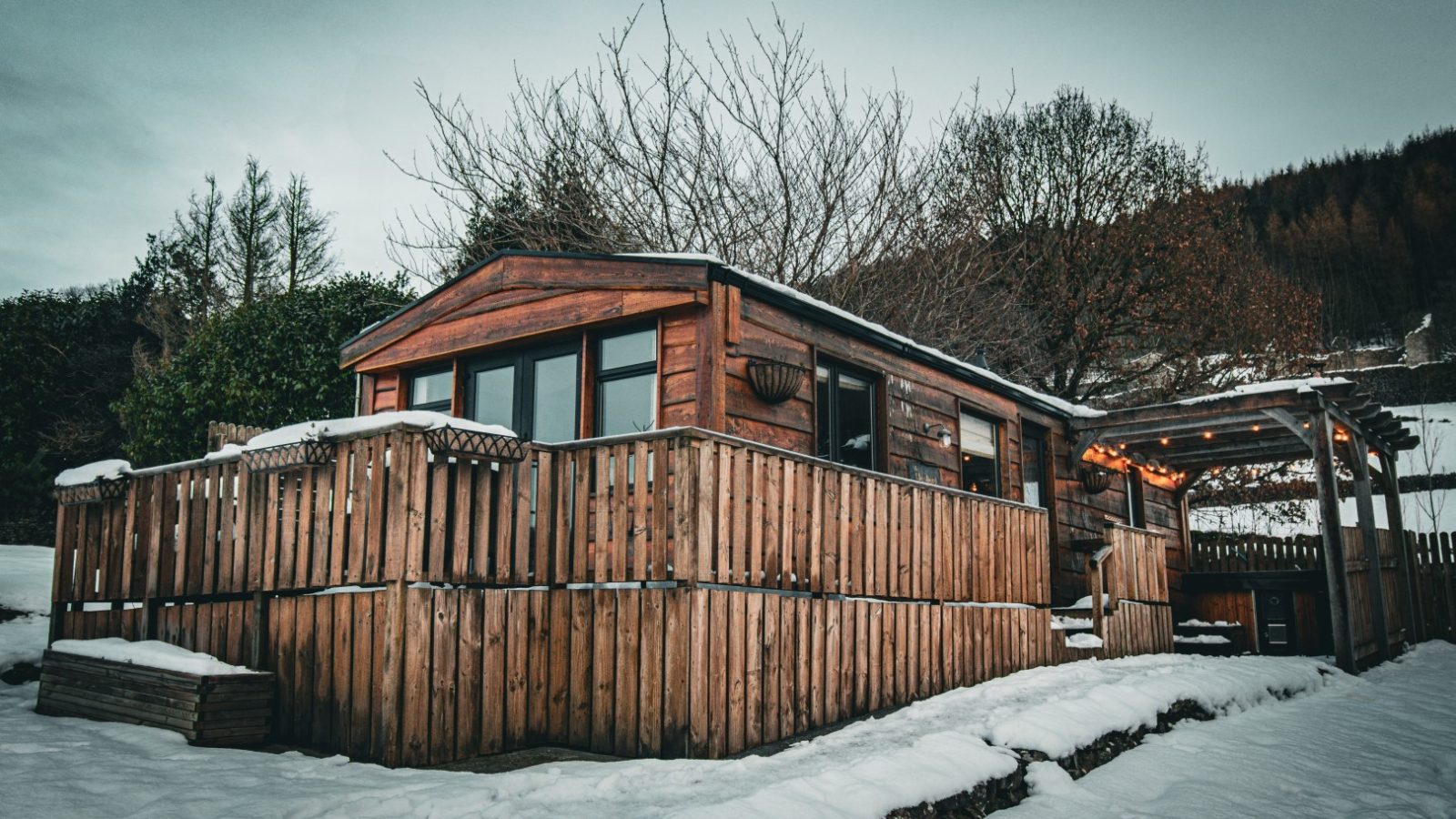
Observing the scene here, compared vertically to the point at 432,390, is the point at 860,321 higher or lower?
higher

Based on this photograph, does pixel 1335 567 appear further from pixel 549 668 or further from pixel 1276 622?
pixel 549 668

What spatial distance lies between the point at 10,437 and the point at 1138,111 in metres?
25.9

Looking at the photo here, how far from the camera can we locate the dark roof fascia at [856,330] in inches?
289

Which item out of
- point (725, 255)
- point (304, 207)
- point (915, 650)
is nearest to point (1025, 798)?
point (915, 650)

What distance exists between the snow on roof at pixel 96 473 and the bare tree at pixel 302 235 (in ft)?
62.1

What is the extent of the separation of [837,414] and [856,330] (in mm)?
821

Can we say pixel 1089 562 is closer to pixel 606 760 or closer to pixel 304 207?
pixel 606 760

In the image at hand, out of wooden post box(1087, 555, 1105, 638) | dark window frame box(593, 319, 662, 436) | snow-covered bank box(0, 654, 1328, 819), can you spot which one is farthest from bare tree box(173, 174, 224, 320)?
wooden post box(1087, 555, 1105, 638)

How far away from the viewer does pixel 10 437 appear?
1816 cm

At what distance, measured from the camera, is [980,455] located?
36.6ft

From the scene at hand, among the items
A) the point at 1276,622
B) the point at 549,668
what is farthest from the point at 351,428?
the point at 1276,622

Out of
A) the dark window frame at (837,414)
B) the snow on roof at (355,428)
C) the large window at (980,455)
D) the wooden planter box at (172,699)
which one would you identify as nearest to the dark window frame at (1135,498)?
the large window at (980,455)

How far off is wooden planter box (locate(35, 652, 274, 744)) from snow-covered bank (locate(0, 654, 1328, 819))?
12cm

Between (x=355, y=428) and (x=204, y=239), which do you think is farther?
(x=204, y=239)
